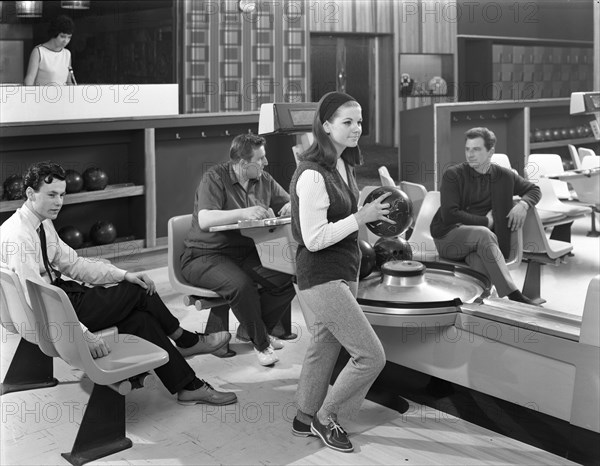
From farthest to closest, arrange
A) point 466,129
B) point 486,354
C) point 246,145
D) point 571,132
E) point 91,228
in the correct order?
1. point 91,228
2. point 246,145
3. point 466,129
4. point 486,354
5. point 571,132

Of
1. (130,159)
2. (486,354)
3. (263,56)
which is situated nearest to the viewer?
(486,354)

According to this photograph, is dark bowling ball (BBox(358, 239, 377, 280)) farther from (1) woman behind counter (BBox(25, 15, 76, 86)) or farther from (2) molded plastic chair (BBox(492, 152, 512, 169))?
(1) woman behind counter (BBox(25, 15, 76, 86))

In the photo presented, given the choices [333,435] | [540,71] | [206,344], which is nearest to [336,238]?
[333,435]

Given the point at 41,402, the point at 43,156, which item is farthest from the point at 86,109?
the point at 41,402

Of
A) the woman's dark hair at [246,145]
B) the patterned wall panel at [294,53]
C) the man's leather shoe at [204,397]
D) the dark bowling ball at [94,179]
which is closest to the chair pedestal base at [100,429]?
the man's leather shoe at [204,397]

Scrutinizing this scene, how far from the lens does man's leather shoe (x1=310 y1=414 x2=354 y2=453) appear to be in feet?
9.61

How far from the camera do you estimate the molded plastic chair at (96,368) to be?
2.84 meters

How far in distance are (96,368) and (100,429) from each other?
25 cm

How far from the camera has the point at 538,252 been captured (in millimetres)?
2930

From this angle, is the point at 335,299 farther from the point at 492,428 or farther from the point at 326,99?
the point at 492,428

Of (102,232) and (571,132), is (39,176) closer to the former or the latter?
(571,132)

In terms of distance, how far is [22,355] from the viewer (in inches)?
139

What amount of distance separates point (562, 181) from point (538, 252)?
296 mm

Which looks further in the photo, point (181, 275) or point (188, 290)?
point (181, 275)
